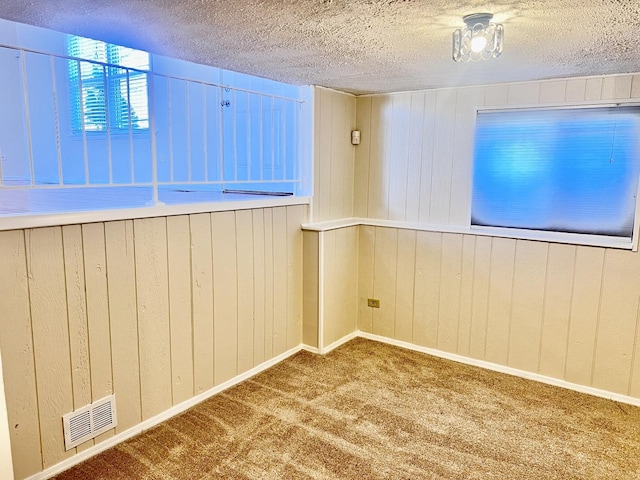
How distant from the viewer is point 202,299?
2.88m

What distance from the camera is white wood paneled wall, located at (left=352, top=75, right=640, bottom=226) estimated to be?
10.7ft

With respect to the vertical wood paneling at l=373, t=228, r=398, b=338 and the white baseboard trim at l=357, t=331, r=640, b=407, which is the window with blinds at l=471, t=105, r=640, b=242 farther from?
the white baseboard trim at l=357, t=331, r=640, b=407

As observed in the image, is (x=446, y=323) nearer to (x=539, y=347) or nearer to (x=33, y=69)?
(x=539, y=347)

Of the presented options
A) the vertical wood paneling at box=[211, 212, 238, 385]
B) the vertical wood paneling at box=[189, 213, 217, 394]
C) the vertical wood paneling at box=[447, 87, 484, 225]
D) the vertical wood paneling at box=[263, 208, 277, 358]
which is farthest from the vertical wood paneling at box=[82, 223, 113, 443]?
the vertical wood paneling at box=[447, 87, 484, 225]

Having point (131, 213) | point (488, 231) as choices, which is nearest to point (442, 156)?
point (488, 231)

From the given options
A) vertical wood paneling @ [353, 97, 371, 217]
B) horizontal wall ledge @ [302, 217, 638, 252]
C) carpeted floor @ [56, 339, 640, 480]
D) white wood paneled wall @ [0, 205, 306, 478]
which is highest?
vertical wood paneling @ [353, 97, 371, 217]

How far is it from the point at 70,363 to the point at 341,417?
1.50 metres

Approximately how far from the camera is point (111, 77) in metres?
4.79

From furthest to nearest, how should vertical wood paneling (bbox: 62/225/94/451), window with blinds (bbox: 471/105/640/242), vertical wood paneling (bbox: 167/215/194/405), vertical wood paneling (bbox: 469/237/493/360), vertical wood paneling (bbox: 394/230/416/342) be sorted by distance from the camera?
vertical wood paneling (bbox: 394/230/416/342) < vertical wood paneling (bbox: 469/237/493/360) < window with blinds (bbox: 471/105/640/242) < vertical wood paneling (bbox: 167/215/194/405) < vertical wood paneling (bbox: 62/225/94/451)

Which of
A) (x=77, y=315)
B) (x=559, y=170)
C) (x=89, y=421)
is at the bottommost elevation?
(x=89, y=421)

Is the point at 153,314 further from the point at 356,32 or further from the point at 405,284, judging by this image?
the point at 405,284

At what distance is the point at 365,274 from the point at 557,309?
151 centimetres

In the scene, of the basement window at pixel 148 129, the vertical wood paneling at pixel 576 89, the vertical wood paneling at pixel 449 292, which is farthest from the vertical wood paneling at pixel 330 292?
the vertical wood paneling at pixel 576 89

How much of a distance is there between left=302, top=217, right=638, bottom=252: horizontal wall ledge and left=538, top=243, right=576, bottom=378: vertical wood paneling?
0.26ft
